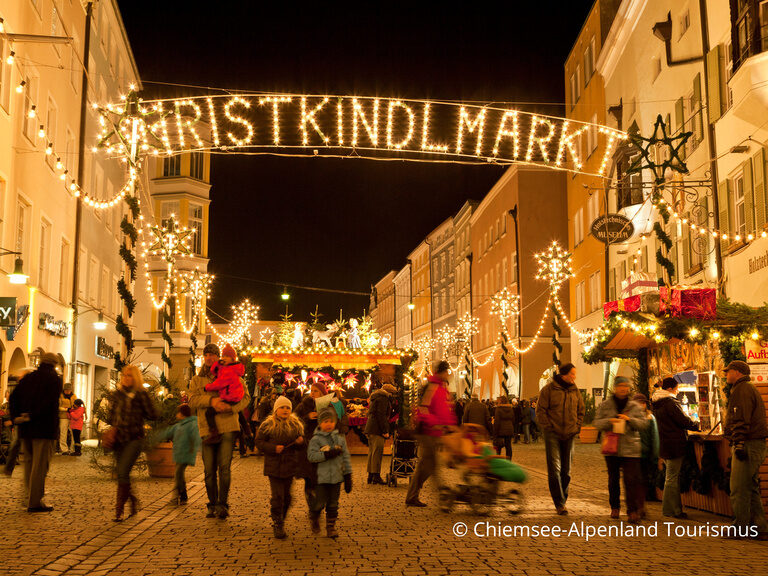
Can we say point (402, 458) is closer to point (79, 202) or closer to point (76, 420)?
point (76, 420)

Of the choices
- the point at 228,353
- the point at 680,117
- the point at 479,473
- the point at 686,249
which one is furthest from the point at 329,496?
the point at 680,117

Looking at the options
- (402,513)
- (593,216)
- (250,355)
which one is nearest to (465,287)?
(593,216)

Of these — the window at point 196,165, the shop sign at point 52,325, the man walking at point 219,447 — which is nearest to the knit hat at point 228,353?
the man walking at point 219,447

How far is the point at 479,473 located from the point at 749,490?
2.88 m

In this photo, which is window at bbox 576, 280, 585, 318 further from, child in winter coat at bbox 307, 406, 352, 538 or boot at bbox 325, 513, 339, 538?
boot at bbox 325, 513, 339, 538

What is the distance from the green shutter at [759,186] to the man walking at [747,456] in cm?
1027

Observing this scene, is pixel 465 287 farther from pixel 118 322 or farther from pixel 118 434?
pixel 118 434

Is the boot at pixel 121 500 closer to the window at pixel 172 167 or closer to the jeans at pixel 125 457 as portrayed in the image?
the jeans at pixel 125 457

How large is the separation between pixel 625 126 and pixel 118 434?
1077 inches

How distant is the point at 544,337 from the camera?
51.0 metres

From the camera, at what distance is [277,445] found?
934 cm

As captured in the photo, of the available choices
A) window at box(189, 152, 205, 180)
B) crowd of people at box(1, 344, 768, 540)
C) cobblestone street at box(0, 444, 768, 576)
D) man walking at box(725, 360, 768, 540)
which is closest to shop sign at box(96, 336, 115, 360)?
window at box(189, 152, 205, 180)

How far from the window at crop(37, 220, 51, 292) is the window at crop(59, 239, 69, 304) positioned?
72.0 inches

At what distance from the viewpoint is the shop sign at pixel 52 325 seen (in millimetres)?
24391
